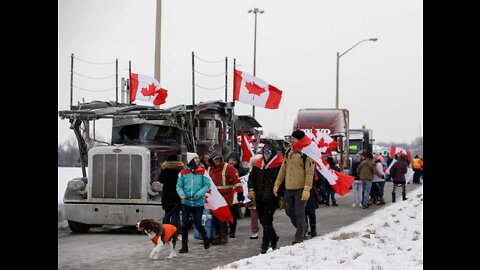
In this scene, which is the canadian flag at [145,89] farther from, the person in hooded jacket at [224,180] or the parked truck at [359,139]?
the parked truck at [359,139]

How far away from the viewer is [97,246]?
13.4m

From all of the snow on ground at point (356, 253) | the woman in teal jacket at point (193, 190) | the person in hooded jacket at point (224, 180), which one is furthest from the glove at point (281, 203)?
the woman in teal jacket at point (193, 190)

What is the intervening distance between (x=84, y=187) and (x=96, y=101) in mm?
2397

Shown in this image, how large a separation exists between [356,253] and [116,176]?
6183 millimetres

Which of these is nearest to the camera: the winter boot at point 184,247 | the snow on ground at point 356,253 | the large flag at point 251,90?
the snow on ground at point 356,253

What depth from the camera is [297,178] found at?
512 inches

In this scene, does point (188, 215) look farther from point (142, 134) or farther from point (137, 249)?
point (142, 134)

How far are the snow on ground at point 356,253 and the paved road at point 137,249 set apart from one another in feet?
2.78

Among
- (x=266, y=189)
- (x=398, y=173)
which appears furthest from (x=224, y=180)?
(x=398, y=173)

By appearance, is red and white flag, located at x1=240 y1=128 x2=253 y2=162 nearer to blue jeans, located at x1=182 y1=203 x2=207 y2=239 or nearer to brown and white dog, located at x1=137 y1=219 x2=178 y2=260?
blue jeans, located at x1=182 y1=203 x2=207 y2=239

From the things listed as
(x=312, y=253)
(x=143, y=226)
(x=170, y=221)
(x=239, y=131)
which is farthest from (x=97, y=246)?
(x=239, y=131)

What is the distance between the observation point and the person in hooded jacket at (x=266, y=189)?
12414 millimetres

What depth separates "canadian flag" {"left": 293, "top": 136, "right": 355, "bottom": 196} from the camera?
1314 cm
